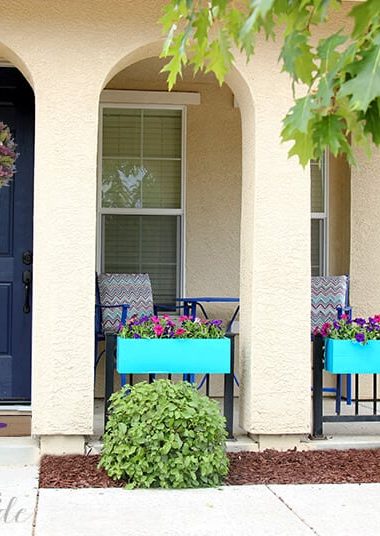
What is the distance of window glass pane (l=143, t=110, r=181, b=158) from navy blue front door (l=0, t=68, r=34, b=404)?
1.34 m

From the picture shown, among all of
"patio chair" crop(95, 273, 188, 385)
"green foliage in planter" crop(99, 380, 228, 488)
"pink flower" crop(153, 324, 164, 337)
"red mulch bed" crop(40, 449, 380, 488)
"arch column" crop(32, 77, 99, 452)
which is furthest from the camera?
"patio chair" crop(95, 273, 188, 385)

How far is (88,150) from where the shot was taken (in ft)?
17.6

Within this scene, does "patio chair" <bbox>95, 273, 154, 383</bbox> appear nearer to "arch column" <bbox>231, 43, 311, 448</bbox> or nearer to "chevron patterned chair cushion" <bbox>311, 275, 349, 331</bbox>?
"chevron patterned chair cushion" <bbox>311, 275, 349, 331</bbox>

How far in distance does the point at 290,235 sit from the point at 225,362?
0.95 metres

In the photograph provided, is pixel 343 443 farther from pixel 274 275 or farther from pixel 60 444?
pixel 60 444

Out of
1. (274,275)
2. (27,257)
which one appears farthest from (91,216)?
(274,275)

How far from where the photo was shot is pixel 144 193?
7.45m

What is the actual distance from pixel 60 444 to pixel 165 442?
36.5 inches

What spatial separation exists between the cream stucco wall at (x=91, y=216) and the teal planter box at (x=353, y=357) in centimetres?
22

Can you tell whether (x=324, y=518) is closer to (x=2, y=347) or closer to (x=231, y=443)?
(x=231, y=443)

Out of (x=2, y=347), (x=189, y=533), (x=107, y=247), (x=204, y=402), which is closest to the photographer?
(x=189, y=533)

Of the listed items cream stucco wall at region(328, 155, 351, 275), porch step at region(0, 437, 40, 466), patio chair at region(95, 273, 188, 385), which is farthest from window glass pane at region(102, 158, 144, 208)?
porch step at region(0, 437, 40, 466)

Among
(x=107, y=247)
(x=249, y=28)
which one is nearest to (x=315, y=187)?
(x=107, y=247)

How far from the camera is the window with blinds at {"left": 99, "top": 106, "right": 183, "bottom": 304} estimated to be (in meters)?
7.38
